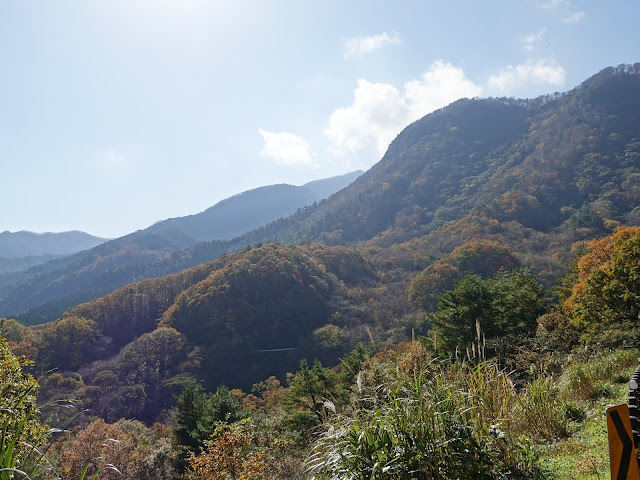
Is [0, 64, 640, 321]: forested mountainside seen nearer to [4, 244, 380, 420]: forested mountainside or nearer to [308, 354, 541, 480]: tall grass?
[4, 244, 380, 420]: forested mountainside

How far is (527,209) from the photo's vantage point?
245ft

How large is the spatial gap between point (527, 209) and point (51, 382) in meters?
80.2

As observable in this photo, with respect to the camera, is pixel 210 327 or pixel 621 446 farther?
pixel 210 327

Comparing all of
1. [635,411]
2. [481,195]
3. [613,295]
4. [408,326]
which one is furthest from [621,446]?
[481,195]

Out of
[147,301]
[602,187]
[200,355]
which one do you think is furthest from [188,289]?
[602,187]

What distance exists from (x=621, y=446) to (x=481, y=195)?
329 ft

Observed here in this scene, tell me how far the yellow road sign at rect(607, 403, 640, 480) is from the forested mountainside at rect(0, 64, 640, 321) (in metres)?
46.3

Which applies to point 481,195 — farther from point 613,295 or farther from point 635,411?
point 635,411

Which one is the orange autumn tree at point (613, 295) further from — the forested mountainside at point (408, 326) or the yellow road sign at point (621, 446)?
the yellow road sign at point (621, 446)

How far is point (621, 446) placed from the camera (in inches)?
53.0

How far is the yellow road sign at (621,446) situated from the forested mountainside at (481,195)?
46345mm

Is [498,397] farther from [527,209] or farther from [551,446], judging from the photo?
[527,209]

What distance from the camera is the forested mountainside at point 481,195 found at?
65875 millimetres

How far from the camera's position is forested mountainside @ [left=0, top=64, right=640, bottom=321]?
6588cm
